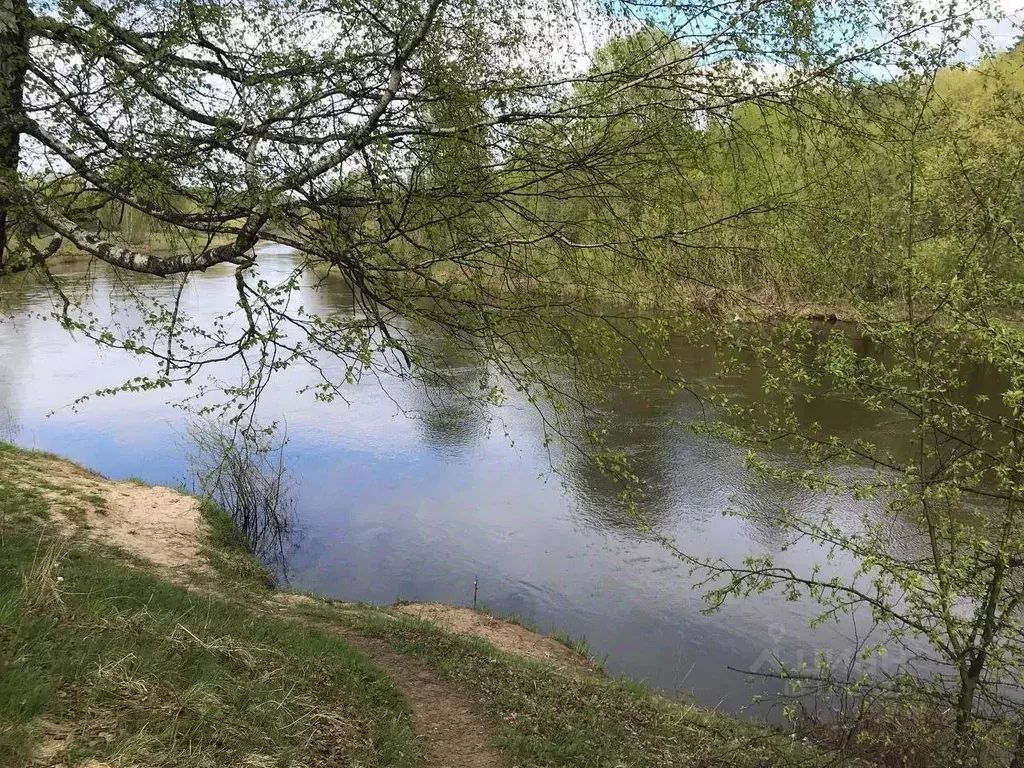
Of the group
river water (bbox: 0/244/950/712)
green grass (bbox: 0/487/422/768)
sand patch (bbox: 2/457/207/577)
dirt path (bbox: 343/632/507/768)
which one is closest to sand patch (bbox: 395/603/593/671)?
river water (bbox: 0/244/950/712)

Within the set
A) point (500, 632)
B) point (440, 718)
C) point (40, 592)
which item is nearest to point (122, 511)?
point (500, 632)

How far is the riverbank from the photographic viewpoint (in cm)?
292

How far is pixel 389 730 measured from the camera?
14.2 feet

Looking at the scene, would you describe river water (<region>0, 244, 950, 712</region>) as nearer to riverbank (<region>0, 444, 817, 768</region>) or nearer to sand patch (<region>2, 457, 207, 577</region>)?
riverbank (<region>0, 444, 817, 768</region>)

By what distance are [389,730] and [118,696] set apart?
1.82 meters

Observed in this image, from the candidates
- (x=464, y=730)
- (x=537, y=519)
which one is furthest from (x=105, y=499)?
(x=464, y=730)

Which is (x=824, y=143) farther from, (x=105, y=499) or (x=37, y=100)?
(x=105, y=499)

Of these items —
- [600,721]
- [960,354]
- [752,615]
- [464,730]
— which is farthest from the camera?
[752,615]

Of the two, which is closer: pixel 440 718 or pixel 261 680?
pixel 261 680

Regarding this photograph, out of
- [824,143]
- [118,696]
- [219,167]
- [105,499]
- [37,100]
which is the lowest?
[105,499]

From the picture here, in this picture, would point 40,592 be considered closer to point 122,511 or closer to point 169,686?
point 169,686

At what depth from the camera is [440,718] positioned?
16.3 ft

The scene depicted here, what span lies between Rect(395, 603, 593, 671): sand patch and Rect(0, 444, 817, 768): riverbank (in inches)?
Result: 1.5

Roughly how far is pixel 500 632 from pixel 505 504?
4312 millimetres
